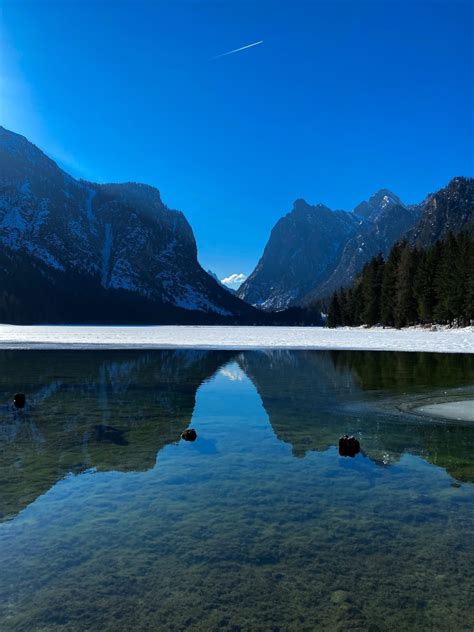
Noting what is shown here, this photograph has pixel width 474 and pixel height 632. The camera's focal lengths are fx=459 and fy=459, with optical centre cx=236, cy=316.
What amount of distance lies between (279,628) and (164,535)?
8.16 ft

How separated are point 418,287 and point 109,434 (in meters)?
77.6

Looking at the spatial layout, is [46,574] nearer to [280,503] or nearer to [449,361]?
[280,503]

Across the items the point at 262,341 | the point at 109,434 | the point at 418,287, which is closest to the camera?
the point at 109,434

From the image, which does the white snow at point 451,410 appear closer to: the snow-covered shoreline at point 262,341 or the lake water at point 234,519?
the lake water at point 234,519

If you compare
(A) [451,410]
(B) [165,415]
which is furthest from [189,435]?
(A) [451,410]

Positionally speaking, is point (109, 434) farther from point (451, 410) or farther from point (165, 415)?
point (451, 410)

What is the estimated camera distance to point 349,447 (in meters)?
10.6

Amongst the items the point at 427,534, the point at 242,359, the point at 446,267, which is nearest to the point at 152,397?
the point at 427,534

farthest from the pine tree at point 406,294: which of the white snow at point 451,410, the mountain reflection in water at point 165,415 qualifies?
the white snow at point 451,410

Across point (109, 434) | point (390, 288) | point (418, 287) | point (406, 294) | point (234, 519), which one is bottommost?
point (234, 519)

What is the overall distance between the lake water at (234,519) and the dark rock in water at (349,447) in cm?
24

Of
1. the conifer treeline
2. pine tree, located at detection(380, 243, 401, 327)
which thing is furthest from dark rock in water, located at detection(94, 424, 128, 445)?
pine tree, located at detection(380, 243, 401, 327)

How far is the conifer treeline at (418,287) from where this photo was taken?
70.5 meters

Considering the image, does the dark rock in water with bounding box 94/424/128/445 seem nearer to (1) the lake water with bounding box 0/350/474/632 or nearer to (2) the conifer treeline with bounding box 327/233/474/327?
(1) the lake water with bounding box 0/350/474/632
